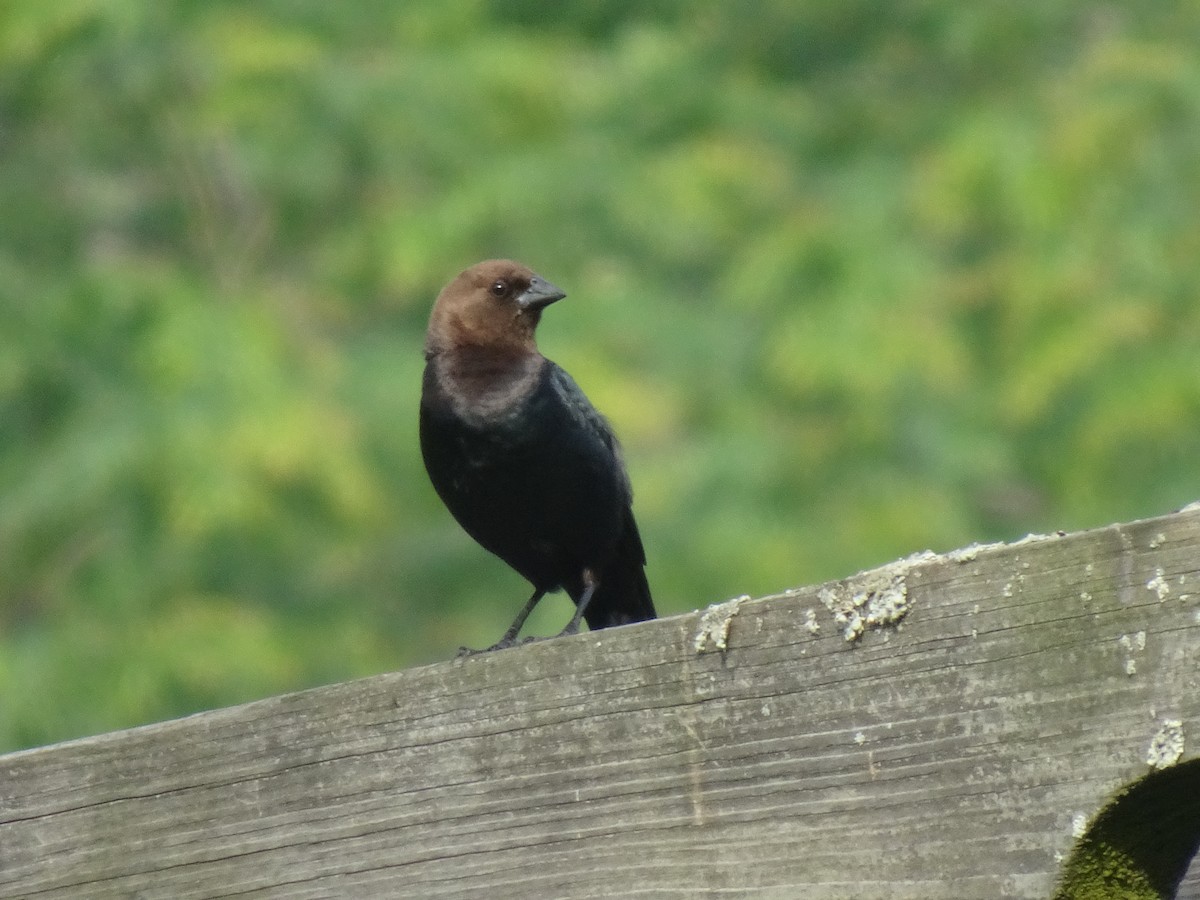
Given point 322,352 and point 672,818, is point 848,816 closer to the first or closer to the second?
point 672,818

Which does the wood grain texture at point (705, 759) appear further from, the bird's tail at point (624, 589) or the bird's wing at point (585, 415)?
the bird's tail at point (624, 589)

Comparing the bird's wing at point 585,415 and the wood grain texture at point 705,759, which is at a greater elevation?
the wood grain texture at point 705,759

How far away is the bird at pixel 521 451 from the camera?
3895 millimetres

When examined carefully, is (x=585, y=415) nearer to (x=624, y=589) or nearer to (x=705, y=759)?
(x=624, y=589)

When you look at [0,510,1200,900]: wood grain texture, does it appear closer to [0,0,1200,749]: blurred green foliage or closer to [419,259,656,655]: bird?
[419,259,656,655]: bird

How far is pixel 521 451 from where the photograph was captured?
153 inches

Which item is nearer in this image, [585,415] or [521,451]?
[521,451]

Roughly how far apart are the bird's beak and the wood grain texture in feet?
8.85

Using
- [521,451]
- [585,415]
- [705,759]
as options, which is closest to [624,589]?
[585,415]

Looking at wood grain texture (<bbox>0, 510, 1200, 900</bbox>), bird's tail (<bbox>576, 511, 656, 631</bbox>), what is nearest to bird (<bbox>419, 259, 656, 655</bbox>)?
bird's tail (<bbox>576, 511, 656, 631</bbox>)

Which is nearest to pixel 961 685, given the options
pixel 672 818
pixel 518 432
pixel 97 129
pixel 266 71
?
pixel 672 818

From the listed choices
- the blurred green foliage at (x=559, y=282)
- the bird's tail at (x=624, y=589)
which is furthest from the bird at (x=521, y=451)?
the blurred green foliage at (x=559, y=282)

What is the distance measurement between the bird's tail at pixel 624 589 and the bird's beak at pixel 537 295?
1.81ft

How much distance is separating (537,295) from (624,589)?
0.74 meters
